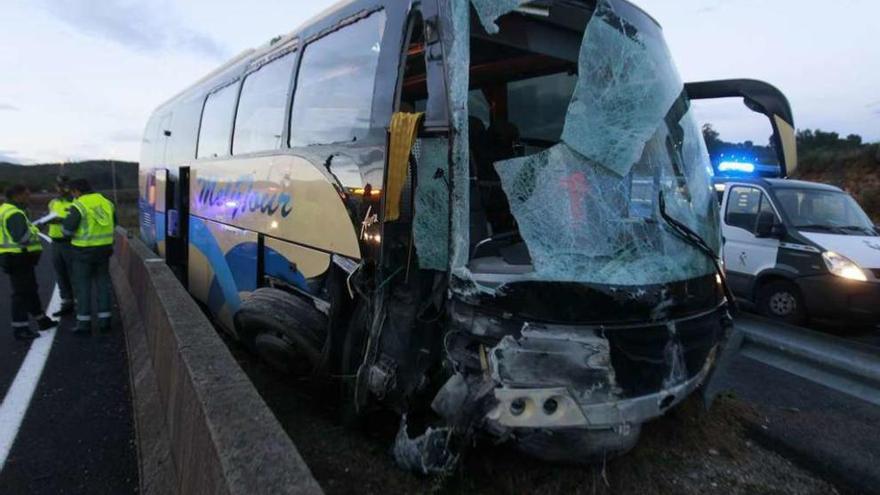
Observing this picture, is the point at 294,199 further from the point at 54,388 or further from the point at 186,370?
the point at 54,388

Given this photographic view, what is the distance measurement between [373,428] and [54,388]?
3022mm

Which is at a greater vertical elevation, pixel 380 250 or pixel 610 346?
pixel 380 250

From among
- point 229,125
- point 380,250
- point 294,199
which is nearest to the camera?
point 380,250

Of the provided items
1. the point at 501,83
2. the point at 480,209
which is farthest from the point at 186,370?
the point at 501,83

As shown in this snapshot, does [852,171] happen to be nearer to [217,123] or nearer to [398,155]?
[217,123]

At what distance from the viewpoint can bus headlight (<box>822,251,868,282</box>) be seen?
6656mm

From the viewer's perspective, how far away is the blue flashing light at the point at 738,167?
30.0ft

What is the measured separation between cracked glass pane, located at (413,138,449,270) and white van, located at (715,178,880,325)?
5392 millimetres

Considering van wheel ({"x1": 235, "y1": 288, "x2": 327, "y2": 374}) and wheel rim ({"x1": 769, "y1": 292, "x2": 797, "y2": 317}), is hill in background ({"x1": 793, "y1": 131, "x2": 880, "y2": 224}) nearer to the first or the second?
wheel rim ({"x1": 769, "y1": 292, "x2": 797, "y2": 317})

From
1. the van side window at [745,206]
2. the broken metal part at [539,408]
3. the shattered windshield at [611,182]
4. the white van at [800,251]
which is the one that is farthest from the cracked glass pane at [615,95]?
the van side window at [745,206]

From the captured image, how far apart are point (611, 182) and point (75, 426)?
3922 millimetres

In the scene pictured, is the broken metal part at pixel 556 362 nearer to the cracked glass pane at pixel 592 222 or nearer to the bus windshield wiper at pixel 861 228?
the cracked glass pane at pixel 592 222

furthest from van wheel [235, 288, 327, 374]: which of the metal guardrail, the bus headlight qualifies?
the bus headlight

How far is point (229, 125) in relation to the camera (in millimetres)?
6461
